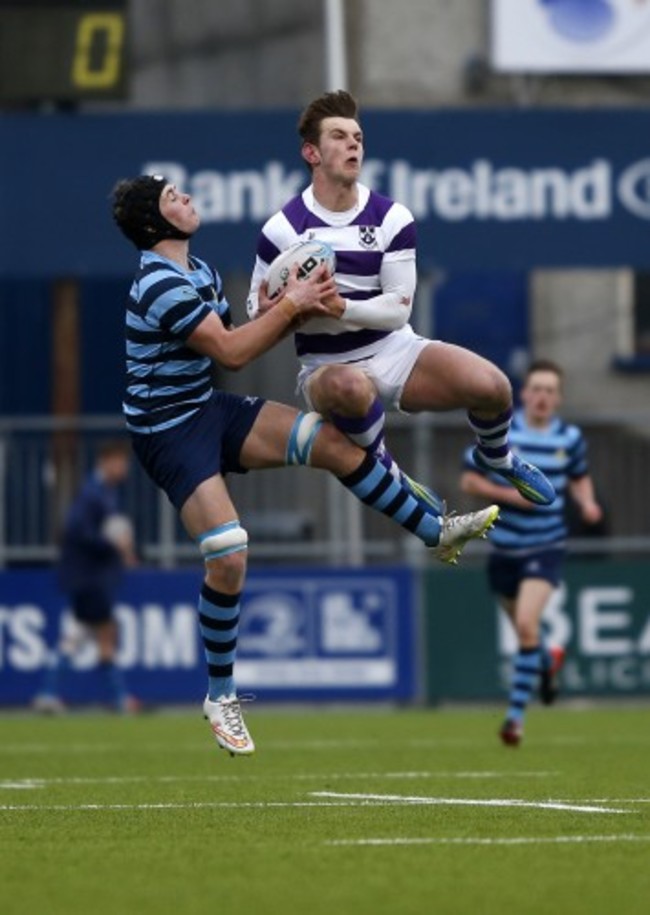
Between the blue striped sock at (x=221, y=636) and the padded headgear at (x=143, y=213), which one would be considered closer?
the padded headgear at (x=143, y=213)

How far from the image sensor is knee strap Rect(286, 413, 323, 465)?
11.5 metres

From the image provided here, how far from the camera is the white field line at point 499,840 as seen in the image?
9000 mm

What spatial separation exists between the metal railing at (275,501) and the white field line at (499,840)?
13.1 metres


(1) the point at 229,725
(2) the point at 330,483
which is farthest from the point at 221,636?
(2) the point at 330,483

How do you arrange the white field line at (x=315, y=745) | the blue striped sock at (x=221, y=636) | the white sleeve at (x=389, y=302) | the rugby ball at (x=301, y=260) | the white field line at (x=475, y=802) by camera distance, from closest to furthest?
1. the white field line at (x=475, y=802)
2. the rugby ball at (x=301, y=260)
3. the white sleeve at (x=389, y=302)
4. the blue striped sock at (x=221, y=636)
5. the white field line at (x=315, y=745)

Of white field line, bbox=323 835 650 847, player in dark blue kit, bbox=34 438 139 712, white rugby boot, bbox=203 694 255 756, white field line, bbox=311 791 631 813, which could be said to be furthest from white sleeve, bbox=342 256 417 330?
player in dark blue kit, bbox=34 438 139 712

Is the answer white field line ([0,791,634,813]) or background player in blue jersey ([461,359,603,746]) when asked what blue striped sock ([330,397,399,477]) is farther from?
background player in blue jersey ([461,359,603,746])

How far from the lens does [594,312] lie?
27.4 meters

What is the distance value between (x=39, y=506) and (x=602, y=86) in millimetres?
8210

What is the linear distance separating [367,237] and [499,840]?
327 centimetres

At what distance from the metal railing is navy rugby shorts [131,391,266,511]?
10392mm

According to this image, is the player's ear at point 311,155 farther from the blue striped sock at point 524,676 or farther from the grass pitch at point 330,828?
the blue striped sock at point 524,676

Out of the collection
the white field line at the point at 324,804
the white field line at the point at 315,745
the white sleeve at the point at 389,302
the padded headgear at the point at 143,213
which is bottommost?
the white field line at the point at 315,745

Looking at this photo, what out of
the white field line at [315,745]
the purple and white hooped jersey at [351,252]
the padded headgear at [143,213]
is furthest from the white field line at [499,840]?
the white field line at [315,745]
